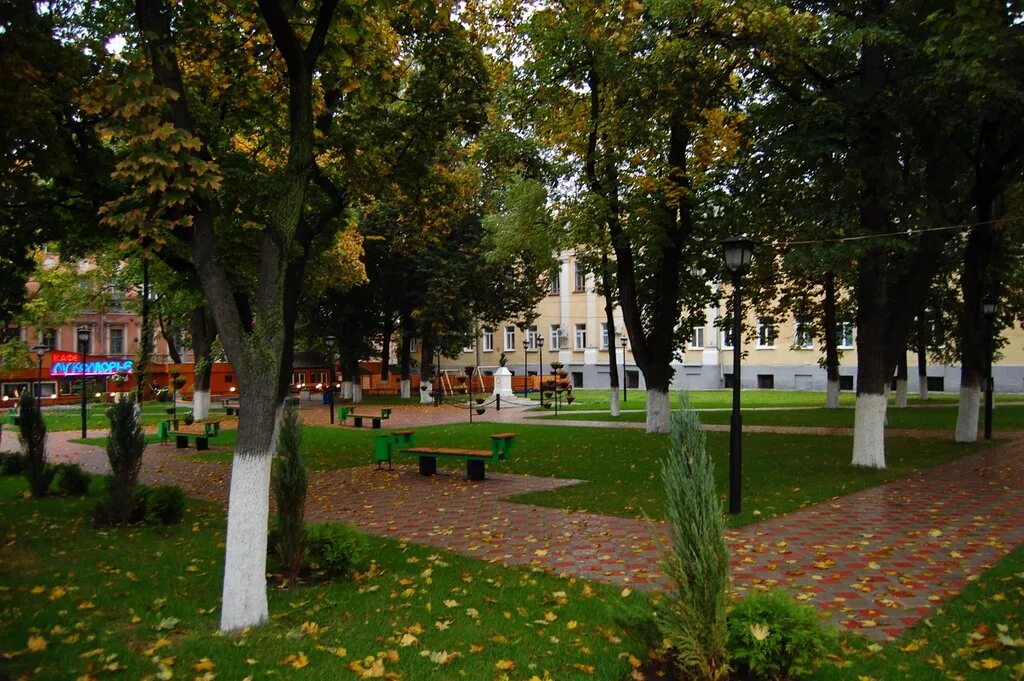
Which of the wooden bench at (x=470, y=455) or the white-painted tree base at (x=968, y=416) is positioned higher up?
the white-painted tree base at (x=968, y=416)

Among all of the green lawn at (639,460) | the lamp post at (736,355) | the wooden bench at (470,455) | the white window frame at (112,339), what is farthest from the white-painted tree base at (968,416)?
the white window frame at (112,339)

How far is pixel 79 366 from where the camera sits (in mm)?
44594

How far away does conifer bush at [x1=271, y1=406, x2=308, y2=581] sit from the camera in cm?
637

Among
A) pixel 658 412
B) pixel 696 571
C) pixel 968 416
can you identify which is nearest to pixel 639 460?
pixel 658 412

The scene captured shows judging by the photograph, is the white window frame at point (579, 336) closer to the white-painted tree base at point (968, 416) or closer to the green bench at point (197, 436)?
the green bench at point (197, 436)

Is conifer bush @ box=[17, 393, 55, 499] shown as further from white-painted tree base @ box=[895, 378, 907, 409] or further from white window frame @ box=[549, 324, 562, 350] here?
white window frame @ box=[549, 324, 562, 350]

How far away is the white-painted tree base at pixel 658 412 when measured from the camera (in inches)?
741

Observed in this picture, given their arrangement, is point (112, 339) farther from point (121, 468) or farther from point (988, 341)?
point (988, 341)

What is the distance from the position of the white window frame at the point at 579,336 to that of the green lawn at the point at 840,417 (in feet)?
80.1

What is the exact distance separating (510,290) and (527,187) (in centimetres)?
1423

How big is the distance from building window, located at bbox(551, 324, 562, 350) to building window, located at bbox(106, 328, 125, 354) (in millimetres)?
30856

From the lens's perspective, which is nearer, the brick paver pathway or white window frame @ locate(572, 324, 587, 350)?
the brick paver pathway

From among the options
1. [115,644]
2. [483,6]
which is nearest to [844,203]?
[483,6]

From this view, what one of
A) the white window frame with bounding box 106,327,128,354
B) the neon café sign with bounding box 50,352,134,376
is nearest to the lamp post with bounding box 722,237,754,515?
the neon café sign with bounding box 50,352,134,376
